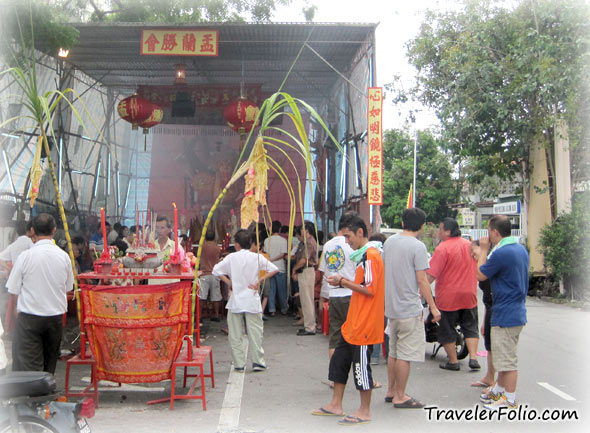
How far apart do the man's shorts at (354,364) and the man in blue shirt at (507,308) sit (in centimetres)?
113

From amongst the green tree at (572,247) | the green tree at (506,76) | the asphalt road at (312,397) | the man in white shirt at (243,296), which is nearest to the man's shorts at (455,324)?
the asphalt road at (312,397)

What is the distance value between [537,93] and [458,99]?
1.70 m

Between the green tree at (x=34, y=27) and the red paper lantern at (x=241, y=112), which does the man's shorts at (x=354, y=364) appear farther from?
the red paper lantern at (x=241, y=112)

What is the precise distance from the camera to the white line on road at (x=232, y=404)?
14.6ft

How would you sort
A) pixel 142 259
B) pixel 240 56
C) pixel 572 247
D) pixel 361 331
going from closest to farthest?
1. pixel 361 331
2. pixel 142 259
3. pixel 240 56
4. pixel 572 247

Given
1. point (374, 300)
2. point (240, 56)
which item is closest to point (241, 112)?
point (240, 56)

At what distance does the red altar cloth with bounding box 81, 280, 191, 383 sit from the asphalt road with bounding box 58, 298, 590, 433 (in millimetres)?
346

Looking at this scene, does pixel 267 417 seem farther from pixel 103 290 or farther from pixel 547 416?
pixel 547 416

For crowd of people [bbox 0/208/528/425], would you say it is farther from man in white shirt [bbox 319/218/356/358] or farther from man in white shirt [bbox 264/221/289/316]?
man in white shirt [bbox 264/221/289/316]

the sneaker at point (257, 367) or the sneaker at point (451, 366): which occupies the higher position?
the sneaker at point (451, 366)

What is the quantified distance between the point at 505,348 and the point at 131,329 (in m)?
3.06

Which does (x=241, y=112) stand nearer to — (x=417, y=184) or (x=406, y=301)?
(x=406, y=301)

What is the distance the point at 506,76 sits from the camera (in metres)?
12.5

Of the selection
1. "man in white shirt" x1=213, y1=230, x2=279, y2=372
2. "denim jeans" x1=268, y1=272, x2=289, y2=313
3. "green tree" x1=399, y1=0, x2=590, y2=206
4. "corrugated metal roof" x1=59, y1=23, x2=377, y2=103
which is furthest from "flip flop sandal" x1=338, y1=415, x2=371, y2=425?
"green tree" x1=399, y1=0, x2=590, y2=206
